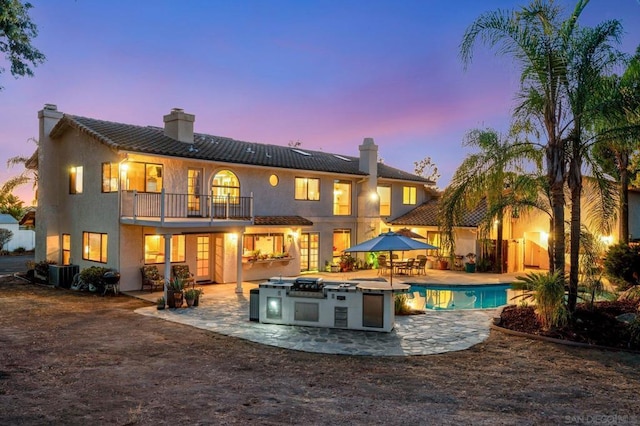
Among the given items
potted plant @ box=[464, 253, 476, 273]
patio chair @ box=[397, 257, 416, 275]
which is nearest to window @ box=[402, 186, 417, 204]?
potted plant @ box=[464, 253, 476, 273]

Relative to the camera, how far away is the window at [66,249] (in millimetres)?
20391

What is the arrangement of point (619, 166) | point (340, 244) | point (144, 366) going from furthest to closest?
point (340, 244) < point (619, 166) < point (144, 366)

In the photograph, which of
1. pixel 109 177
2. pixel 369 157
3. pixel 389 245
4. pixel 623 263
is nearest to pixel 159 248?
pixel 109 177

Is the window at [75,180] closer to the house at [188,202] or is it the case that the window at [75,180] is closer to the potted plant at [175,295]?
the house at [188,202]

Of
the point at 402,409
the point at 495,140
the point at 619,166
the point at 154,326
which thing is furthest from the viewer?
the point at 619,166

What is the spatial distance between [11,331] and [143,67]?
1891 centimetres

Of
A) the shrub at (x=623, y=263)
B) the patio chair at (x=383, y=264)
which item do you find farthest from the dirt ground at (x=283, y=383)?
the patio chair at (x=383, y=264)

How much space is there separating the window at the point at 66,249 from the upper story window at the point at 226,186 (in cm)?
714

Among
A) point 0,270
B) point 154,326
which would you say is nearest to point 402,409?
point 154,326

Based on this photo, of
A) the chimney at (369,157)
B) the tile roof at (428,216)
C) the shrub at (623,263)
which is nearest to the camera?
the shrub at (623,263)

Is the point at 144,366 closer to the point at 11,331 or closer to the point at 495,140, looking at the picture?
the point at 11,331

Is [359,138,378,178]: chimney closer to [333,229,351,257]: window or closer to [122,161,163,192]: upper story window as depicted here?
[333,229,351,257]: window

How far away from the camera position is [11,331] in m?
11.1

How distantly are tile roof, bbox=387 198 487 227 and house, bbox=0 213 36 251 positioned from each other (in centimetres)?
2890
